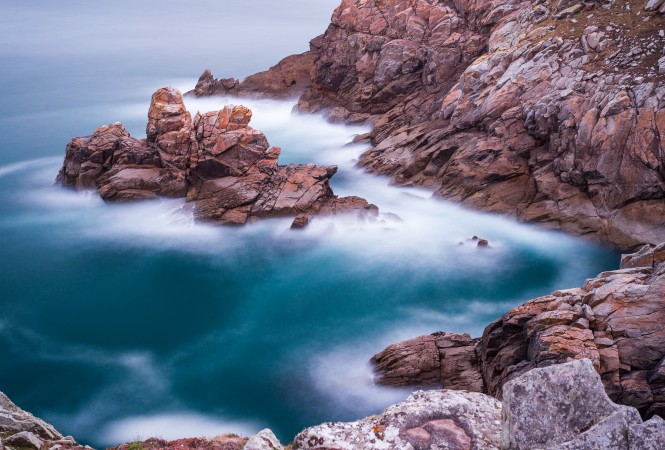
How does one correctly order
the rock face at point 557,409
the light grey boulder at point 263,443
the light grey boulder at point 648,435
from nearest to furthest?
the light grey boulder at point 648,435 < the rock face at point 557,409 < the light grey boulder at point 263,443

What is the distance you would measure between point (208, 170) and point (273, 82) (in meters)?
32.8

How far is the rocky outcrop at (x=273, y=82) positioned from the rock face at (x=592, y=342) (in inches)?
2023

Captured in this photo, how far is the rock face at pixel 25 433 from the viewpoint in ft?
51.1

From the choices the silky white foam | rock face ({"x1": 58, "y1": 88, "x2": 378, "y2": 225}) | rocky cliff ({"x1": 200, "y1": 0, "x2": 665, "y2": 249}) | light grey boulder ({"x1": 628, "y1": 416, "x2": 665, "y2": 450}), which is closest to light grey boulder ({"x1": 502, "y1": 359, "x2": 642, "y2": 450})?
light grey boulder ({"x1": 628, "y1": 416, "x2": 665, "y2": 450})

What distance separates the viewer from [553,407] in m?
12.9

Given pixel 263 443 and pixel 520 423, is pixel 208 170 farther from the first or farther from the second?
pixel 520 423

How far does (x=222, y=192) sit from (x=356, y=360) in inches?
719

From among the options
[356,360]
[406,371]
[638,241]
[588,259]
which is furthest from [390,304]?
[638,241]

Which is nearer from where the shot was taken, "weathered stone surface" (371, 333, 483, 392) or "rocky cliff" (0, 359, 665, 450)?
"rocky cliff" (0, 359, 665, 450)

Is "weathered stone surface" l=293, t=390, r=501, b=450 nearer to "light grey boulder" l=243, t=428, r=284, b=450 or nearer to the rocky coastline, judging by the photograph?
the rocky coastline

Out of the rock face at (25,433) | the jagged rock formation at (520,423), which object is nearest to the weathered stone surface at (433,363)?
the jagged rock formation at (520,423)

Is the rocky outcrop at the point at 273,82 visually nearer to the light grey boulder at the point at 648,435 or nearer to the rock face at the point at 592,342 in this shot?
the rock face at the point at 592,342

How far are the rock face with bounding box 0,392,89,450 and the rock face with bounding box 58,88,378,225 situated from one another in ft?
84.0

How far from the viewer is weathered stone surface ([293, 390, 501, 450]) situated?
15.2 m
